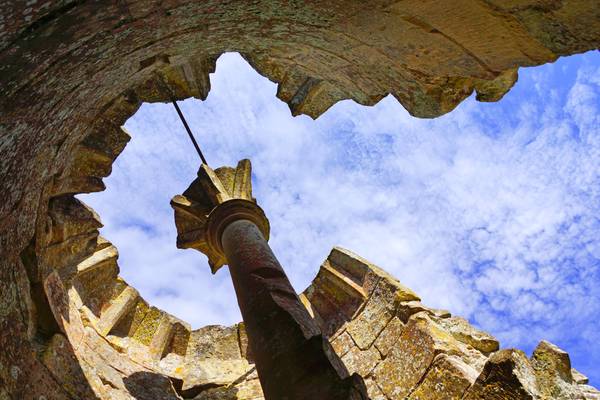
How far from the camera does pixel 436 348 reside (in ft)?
15.7

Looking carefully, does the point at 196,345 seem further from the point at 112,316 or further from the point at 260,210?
the point at 260,210

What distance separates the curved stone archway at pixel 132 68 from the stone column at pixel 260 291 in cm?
153

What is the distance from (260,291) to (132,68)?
207cm

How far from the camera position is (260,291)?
13.0 feet

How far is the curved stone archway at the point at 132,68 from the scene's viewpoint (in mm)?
1978

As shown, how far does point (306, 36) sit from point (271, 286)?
7.06ft

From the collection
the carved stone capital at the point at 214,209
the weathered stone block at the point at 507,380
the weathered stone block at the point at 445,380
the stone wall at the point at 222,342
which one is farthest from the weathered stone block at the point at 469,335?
the carved stone capital at the point at 214,209

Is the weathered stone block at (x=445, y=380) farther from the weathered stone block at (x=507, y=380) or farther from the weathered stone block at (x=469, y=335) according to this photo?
the weathered stone block at (x=469, y=335)

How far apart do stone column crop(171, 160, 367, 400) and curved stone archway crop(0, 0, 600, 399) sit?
153cm

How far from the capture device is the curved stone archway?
6.49ft

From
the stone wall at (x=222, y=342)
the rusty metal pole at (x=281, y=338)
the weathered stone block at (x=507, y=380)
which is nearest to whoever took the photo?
the rusty metal pole at (x=281, y=338)

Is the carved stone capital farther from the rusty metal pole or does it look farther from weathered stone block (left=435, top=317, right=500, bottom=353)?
weathered stone block (left=435, top=317, right=500, bottom=353)

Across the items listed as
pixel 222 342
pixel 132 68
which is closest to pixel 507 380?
pixel 132 68

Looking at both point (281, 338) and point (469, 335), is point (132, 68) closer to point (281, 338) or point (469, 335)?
point (281, 338)
